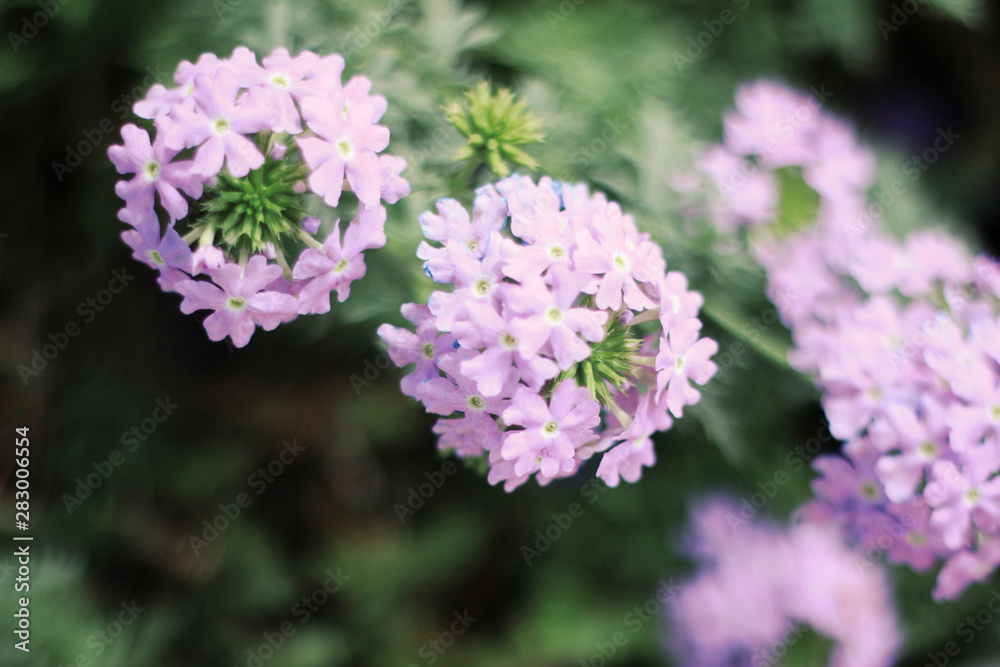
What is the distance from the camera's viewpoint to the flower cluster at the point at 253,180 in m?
1.61

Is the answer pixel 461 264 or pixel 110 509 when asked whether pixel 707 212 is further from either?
pixel 110 509

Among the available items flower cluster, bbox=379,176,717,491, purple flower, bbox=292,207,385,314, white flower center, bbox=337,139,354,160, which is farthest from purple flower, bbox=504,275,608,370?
white flower center, bbox=337,139,354,160

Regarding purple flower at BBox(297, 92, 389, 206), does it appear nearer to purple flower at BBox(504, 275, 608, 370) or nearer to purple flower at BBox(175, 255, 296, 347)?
purple flower at BBox(175, 255, 296, 347)

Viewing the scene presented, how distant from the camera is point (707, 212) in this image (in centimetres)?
264

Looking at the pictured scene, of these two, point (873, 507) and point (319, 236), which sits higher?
point (873, 507)

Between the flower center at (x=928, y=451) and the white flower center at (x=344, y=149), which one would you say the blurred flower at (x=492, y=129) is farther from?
the flower center at (x=928, y=451)

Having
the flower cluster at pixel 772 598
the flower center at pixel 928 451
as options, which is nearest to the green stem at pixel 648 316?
the flower center at pixel 928 451

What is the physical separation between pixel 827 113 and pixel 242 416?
355 centimetres

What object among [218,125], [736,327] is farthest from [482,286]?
[736,327]

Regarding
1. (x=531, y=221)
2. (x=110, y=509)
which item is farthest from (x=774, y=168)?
(x=110, y=509)

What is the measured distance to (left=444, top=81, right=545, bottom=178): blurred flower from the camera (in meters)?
1.99

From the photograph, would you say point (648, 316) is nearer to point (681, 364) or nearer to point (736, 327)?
point (681, 364)

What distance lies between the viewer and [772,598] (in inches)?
117

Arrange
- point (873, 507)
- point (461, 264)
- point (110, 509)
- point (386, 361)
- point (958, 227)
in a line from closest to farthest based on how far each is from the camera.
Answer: point (461, 264)
point (873, 507)
point (386, 361)
point (110, 509)
point (958, 227)
